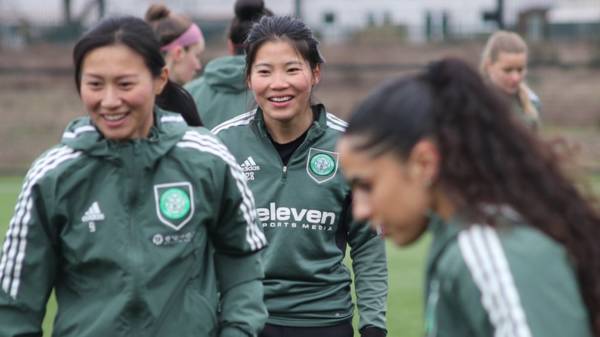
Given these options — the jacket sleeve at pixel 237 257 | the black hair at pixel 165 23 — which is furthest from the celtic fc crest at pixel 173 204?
the black hair at pixel 165 23

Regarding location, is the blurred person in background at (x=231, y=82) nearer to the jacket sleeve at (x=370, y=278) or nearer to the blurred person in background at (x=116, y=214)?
the jacket sleeve at (x=370, y=278)

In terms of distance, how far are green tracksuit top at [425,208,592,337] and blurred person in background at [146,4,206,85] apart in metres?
4.13

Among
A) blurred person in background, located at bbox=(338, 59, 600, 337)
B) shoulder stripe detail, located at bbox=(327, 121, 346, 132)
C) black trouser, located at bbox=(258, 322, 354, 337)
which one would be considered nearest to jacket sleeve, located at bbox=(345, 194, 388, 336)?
black trouser, located at bbox=(258, 322, 354, 337)

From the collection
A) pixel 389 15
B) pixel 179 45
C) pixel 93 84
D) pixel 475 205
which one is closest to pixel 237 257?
pixel 93 84

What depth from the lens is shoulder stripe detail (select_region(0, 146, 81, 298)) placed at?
11.0ft

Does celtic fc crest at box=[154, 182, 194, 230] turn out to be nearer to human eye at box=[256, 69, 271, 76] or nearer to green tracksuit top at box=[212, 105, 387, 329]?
green tracksuit top at box=[212, 105, 387, 329]

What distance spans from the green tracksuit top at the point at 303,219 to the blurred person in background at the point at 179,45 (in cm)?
165

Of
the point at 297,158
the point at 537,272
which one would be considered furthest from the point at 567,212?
the point at 297,158

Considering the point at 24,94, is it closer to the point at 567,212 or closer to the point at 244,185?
the point at 244,185

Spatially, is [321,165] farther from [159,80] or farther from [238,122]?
[159,80]

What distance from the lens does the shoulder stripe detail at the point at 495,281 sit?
2.21 meters

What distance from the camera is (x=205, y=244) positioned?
141 inches

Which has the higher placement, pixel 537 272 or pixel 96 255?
pixel 537 272

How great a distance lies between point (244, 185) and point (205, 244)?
0.74ft
